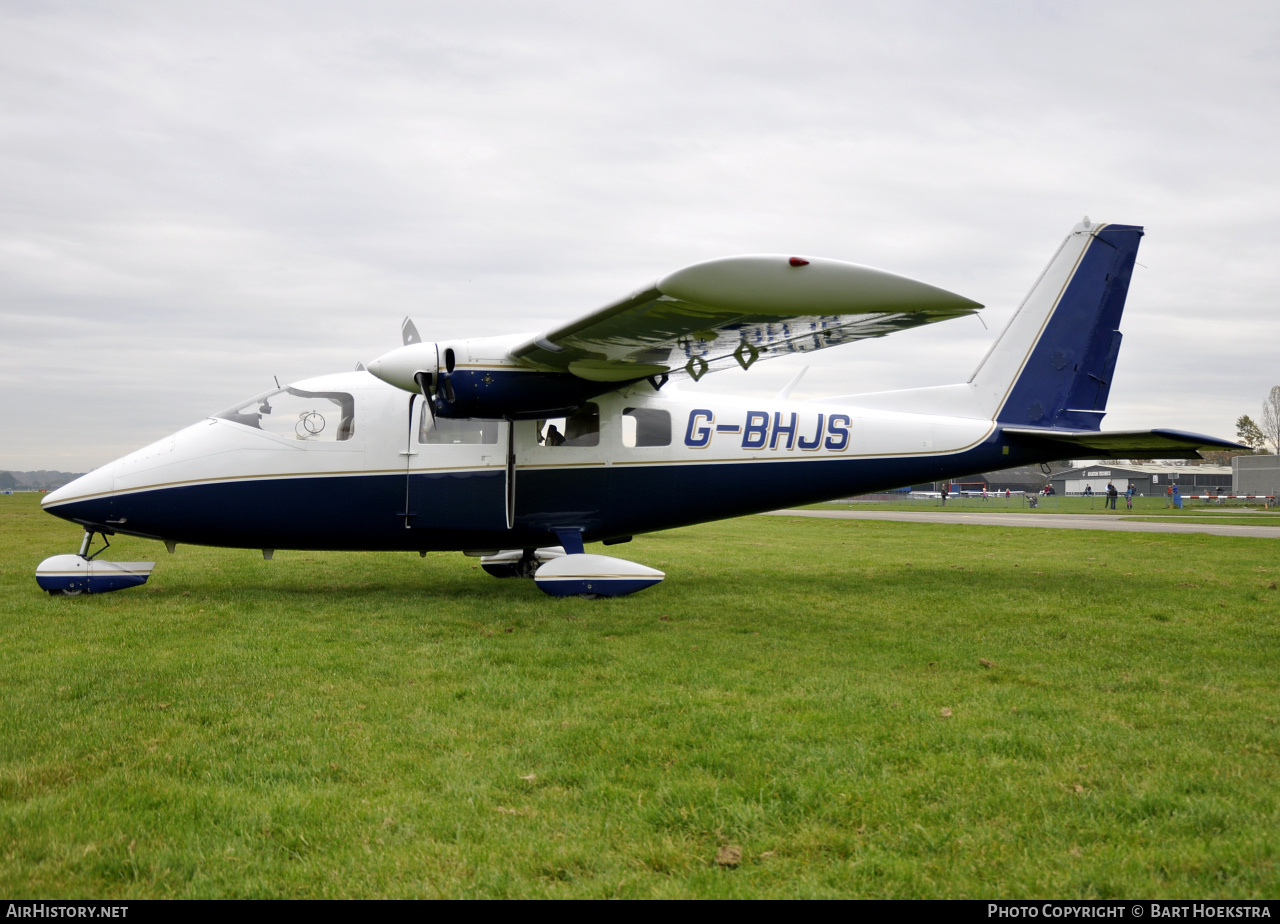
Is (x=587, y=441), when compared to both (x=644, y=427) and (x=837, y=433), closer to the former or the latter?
(x=644, y=427)

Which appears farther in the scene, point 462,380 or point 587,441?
point 587,441

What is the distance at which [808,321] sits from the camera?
8.28 meters

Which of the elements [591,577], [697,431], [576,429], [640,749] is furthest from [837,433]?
[640,749]

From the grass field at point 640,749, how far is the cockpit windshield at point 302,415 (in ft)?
7.46

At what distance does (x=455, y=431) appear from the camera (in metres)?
10.5

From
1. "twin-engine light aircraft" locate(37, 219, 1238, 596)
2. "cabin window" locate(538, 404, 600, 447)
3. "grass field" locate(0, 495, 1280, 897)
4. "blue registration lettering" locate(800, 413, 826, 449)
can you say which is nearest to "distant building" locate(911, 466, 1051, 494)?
"twin-engine light aircraft" locate(37, 219, 1238, 596)

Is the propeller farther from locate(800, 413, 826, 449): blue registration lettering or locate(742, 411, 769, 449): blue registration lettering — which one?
locate(800, 413, 826, 449): blue registration lettering

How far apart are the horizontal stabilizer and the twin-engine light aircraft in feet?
0.10

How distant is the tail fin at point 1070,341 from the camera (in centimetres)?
1195

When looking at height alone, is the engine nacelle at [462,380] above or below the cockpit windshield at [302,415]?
above

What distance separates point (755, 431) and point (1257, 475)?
224 ft

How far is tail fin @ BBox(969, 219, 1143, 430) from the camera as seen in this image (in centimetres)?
1195

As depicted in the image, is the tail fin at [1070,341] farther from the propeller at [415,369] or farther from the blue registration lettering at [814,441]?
the propeller at [415,369]

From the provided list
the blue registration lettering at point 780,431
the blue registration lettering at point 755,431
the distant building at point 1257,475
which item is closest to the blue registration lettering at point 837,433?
the blue registration lettering at point 780,431
